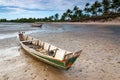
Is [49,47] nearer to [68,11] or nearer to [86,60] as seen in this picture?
[86,60]

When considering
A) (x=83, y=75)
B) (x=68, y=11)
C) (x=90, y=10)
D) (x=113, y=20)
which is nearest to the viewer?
(x=83, y=75)

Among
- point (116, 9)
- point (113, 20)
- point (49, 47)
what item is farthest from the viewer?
point (116, 9)

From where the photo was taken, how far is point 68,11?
422 feet

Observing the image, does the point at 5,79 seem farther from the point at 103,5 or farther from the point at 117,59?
the point at 103,5

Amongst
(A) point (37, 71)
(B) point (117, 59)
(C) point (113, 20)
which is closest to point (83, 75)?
(A) point (37, 71)

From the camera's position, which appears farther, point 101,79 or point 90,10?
point 90,10

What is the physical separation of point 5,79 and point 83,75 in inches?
180

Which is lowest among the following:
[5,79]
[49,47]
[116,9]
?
[5,79]

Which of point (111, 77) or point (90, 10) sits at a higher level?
point (90, 10)

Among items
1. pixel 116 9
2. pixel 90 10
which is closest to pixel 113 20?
pixel 116 9

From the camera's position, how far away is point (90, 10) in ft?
337

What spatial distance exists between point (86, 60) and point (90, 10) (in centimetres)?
9652

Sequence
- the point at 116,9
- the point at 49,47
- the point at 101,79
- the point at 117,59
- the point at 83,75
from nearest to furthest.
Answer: the point at 101,79, the point at 83,75, the point at 117,59, the point at 49,47, the point at 116,9

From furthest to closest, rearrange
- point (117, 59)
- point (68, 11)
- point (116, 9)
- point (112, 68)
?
1. point (68, 11)
2. point (116, 9)
3. point (117, 59)
4. point (112, 68)
